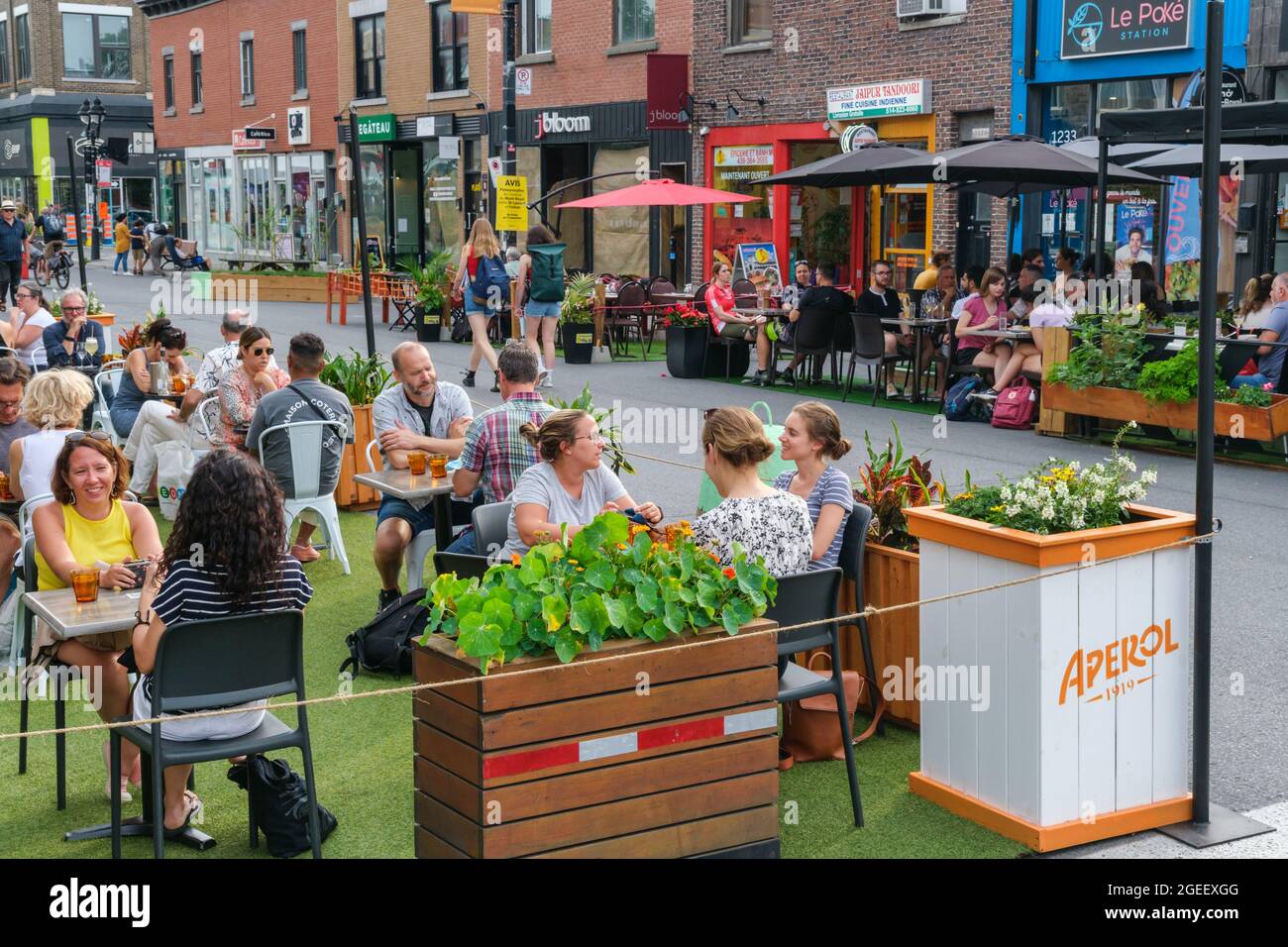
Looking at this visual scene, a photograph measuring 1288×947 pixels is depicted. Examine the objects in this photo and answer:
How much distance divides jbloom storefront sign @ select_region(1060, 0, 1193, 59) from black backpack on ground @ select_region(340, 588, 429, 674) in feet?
47.8

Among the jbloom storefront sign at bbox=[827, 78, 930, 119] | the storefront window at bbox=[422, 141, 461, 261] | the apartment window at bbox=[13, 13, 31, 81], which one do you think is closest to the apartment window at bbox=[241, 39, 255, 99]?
the storefront window at bbox=[422, 141, 461, 261]

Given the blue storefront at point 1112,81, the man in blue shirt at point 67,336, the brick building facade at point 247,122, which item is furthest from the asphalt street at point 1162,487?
the brick building facade at point 247,122

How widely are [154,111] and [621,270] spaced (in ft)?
90.9

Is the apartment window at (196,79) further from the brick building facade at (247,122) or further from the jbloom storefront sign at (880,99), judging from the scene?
the jbloom storefront sign at (880,99)

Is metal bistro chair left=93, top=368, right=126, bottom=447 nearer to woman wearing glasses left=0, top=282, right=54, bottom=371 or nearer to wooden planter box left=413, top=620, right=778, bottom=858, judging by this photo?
woman wearing glasses left=0, top=282, right=54, bottom=371

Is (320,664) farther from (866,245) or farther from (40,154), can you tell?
(40,154)

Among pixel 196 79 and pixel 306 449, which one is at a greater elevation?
pixel 196 79

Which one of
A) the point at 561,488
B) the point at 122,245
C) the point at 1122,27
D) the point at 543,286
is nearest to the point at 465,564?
the point at 561,488

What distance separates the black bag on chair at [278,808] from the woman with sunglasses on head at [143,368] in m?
6.41

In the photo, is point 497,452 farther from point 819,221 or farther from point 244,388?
point 819,221

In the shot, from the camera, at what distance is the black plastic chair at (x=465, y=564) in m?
6.61

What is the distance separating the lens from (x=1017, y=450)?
1370 cm

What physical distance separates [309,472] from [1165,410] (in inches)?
298

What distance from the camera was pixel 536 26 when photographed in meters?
32.0
